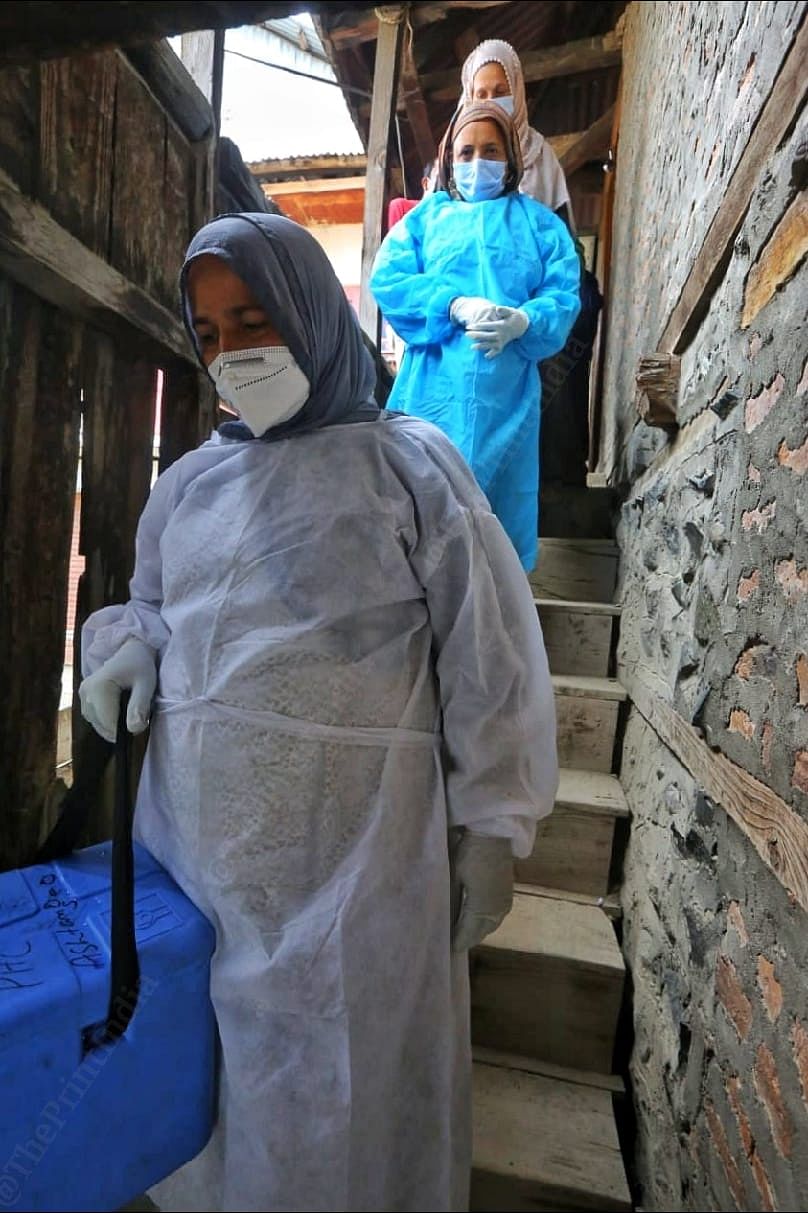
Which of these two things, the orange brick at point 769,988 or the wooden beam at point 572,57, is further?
the wooden beam at point 572,57

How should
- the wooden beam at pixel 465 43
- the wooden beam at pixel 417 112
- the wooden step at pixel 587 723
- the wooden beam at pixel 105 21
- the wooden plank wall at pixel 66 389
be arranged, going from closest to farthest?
the wooden beam at pixel 105 21 < the wooden plank wall at pixel 66 389 < the wooden beam at pixel 465 43 < the wooden beam at pixel 417 112 < the wooden step at pixel 587 723

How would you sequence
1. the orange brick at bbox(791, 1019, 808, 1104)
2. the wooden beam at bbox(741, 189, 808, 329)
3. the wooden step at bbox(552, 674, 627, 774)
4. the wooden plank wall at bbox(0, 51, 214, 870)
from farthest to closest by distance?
the wooden step at bbox(552, 674, 627, 774)
the wooden plank wall at bbox(0, 51, 214, 870)
the wooden beam at bbox(741, 189, 808, 329)
the orange brick at bbox(791, 1019, 808, 1104)

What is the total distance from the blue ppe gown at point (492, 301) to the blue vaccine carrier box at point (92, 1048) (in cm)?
125

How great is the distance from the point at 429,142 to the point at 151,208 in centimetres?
97

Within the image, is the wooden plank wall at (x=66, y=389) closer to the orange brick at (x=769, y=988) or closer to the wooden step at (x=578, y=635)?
the orange brick at (x=769, y=988)

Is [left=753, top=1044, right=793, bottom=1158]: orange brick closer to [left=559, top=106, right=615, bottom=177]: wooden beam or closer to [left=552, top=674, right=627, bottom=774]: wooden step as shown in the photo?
[left=552, top=674, right=627, bottom=774]: wooden step

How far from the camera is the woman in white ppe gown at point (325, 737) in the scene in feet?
2.57

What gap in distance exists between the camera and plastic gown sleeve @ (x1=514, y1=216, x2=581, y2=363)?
1.66 meters

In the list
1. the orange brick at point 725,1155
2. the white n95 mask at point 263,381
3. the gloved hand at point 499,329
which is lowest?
the orange brick at point 725,1155

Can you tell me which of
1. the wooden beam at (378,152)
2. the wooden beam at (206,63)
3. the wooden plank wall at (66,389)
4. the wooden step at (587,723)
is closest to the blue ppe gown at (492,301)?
the wooden beam at (378,152)

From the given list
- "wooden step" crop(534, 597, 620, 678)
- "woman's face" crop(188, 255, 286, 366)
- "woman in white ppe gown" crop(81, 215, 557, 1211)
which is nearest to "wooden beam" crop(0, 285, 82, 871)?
"woman in white ppe gown" crop(81, 215, 557, 1211)

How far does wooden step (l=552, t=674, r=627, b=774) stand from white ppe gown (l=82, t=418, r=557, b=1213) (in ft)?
3.32

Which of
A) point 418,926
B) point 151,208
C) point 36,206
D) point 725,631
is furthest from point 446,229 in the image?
point 418,926

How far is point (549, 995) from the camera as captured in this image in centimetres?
142
